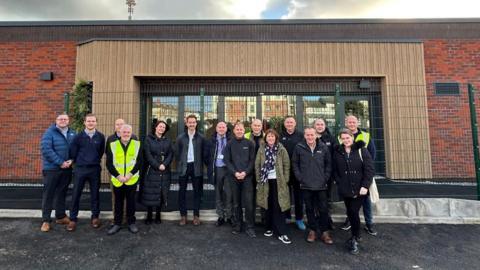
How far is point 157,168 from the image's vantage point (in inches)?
167

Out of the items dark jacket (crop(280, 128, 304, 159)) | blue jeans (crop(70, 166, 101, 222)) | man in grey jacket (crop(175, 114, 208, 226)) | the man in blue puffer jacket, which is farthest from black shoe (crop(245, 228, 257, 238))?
the man in blue puffer jacket

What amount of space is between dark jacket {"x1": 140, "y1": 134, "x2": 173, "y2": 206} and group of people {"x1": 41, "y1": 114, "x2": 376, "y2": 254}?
0.02 meters

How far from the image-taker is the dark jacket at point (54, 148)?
4145 mm

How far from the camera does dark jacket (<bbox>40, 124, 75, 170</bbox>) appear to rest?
414cm

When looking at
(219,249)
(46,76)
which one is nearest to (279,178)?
(219,249)

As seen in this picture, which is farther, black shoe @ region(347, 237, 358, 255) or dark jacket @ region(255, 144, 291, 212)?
dark jacket @ region(255, 144, 291, 212)

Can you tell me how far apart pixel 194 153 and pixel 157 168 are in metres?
0.63

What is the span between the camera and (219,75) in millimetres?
8094

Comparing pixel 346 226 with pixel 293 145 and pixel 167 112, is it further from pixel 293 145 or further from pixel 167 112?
pixel 167 112

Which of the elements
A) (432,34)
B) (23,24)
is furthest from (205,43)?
(432,34)

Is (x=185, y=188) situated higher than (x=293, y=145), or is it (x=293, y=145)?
(x=293, y=145)

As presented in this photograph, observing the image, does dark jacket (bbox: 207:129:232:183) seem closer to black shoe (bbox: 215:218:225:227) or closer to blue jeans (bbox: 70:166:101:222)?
black shoe (bbox: 215:218:225:227)

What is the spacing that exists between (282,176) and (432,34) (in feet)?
26.7

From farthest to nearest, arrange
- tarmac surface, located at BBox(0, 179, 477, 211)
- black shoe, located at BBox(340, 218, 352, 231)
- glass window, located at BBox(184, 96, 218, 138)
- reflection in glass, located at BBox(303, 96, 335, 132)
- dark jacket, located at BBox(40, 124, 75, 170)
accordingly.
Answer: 1. reflection in glass, located at BBox(303, 96, 335, 132)
2. glass window, located at BBox(184, 96, 218, 138)
3. tarmac surface, located at BBox(0, 179, 477, 211)
4. black shoe, located at BBox(340, 218, 352, 231)
5. dark jacket, located at BBox(40, 124, 75, 170)
